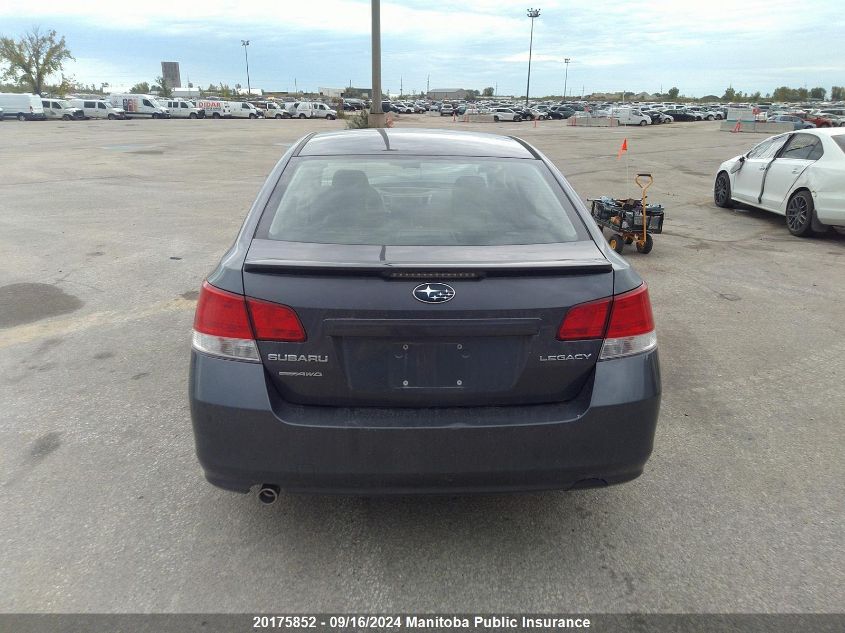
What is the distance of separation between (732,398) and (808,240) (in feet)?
21.4

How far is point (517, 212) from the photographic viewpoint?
3018 mm

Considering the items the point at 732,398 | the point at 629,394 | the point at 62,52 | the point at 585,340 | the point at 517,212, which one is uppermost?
the point at 62,52

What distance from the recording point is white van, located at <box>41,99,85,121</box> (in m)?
54.7

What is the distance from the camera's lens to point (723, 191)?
12.2m

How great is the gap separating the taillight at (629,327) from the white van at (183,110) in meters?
67.4

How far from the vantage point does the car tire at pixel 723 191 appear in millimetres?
11992

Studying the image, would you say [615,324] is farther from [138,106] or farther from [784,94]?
[784,94]

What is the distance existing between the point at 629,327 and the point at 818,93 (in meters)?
180

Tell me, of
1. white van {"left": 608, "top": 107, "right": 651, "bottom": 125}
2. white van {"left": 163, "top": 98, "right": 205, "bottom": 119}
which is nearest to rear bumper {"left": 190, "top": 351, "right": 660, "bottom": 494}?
white van {"left": 608, "top": 107, "right": 651, "bottom": 125}

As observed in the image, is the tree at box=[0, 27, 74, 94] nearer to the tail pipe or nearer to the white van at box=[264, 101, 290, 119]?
the white van at box=[264, 101, 290, 119]

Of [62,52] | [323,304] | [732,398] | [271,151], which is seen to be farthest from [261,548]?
[62,52]

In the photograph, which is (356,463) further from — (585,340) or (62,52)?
(62,52)

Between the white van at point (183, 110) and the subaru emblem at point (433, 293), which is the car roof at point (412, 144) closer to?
the subaru emblem at point (433, 293)

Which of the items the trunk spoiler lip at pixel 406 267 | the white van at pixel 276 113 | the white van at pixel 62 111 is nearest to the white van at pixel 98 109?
the white van at pixel 62 111
